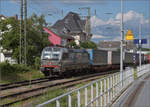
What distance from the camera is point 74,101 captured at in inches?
257

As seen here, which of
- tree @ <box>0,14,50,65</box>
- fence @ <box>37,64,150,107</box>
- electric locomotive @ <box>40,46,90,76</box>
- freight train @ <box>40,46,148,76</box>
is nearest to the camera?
fence @ <box>37,64,150,107</box>

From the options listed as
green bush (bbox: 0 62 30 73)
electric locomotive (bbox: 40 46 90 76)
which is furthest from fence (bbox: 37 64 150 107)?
green bush (bbox: 0 62 30 73)

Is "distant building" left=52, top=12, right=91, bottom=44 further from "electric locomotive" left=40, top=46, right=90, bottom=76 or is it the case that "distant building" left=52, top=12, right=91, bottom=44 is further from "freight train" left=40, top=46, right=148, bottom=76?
"electric locomotive" left=40, top=46, right=90, bottom=76

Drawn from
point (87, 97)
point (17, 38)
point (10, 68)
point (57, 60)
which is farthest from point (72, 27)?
point (87, 97)

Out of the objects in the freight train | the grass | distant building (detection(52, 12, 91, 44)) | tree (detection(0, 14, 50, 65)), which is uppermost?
distant building (detection(52, 12, 91, 44))

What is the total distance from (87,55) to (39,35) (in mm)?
8152

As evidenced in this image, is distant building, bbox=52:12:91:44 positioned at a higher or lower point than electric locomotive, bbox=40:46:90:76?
higher

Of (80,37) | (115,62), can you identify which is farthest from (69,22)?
(115,62)

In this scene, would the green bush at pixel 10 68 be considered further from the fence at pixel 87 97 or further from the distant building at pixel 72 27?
the distant building at pixel 72 27

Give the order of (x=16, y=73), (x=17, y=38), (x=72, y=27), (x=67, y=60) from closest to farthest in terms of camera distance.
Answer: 1. (x=67, y=60)
2. (x=16, y=73)
3. (x=17, y=38)
4. (x=72, y=27)

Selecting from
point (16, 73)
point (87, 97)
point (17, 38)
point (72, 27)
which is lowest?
point (16, 73)

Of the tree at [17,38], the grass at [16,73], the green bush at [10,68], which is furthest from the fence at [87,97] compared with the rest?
the tree at [17,38]

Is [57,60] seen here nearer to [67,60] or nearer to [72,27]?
[67,60]

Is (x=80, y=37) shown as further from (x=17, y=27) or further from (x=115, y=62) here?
(x=17, y=27)
